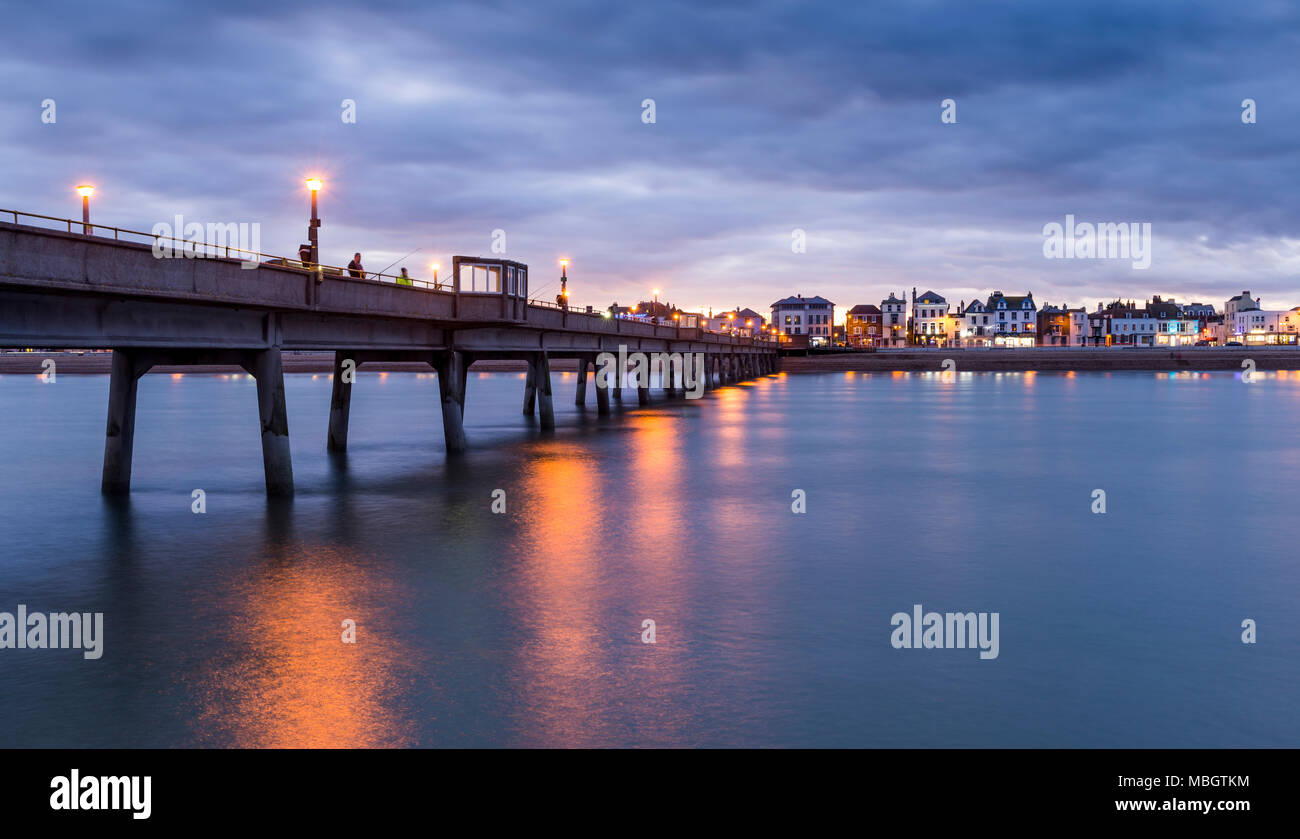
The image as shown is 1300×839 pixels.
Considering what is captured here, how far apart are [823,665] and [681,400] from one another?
8588cm

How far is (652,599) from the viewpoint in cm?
1934

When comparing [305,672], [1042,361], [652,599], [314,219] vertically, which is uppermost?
[314,219]

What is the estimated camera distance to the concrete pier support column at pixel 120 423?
2919 cm

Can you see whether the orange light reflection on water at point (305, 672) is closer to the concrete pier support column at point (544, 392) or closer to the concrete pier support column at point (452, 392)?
the concrete pier support column at point (452, 392)

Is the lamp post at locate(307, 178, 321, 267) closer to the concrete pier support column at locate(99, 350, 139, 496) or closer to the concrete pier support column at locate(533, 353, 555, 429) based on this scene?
the concrete pier support column at locate(99, 350, 139, 496)

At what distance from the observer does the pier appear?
20859mm

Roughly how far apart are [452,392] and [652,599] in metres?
27.4

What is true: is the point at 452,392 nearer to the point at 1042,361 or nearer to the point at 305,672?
the point at 305,672

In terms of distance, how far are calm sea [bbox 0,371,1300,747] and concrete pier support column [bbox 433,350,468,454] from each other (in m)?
1.66

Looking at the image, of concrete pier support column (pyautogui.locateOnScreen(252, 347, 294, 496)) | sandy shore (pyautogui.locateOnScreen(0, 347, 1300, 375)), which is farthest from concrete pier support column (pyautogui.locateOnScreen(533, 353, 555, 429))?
sandy shore (pyautogui.locateOnScreen(0, 347, 1300, 375))

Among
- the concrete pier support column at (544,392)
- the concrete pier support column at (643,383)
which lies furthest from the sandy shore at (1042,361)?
the concrete pier support column at (544,392)

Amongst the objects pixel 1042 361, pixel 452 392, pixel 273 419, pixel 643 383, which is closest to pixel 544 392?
pixel 452 392
